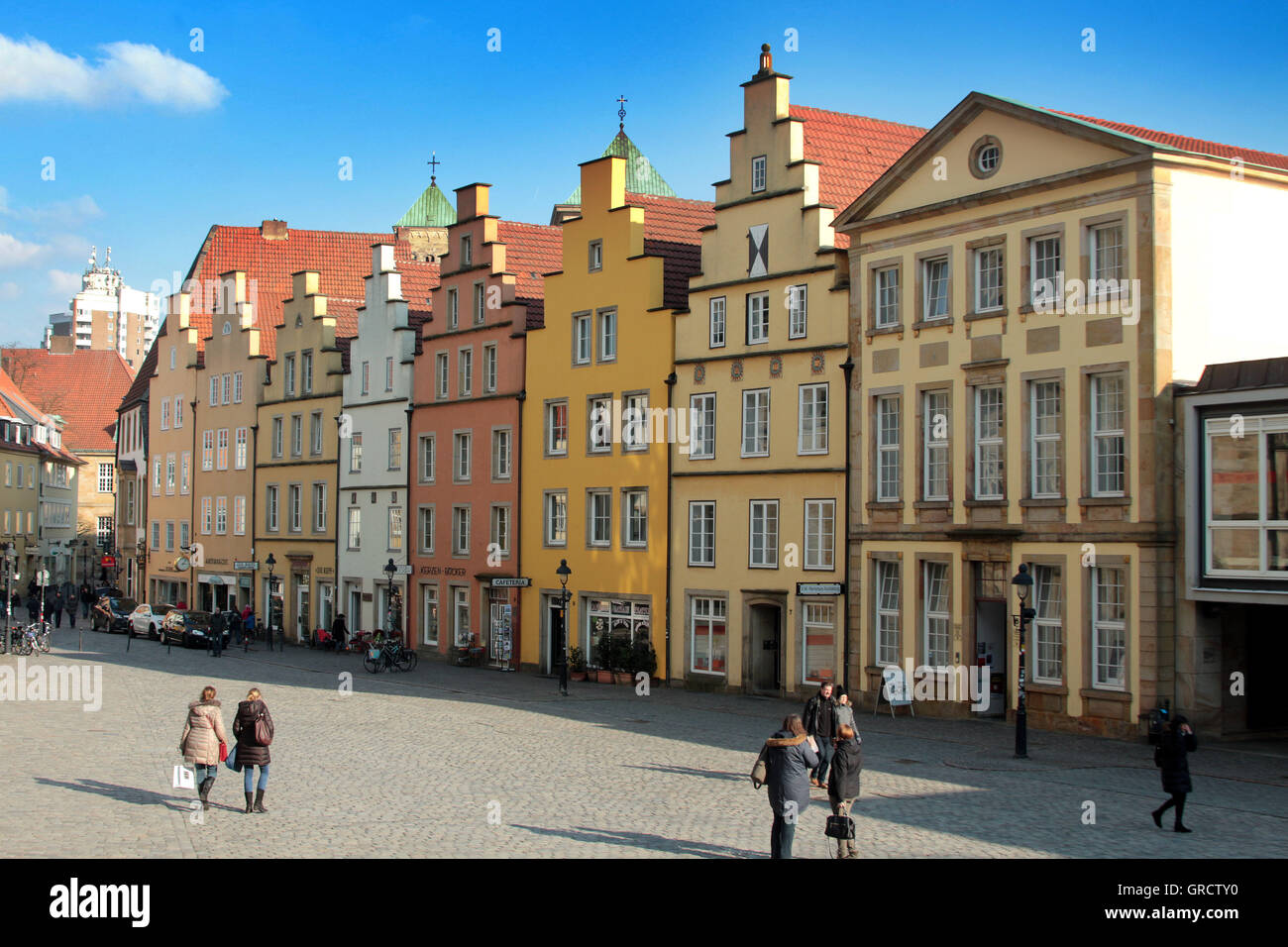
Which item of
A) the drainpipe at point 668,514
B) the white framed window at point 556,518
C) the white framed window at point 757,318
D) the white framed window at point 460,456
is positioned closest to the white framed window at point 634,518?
the drainpipe at point 668,514

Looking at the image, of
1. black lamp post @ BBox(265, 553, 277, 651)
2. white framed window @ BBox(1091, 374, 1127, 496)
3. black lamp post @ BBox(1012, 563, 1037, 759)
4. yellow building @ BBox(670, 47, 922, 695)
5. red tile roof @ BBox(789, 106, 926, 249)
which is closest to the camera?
black lamp post @ BBox(1012, 563, 1037, 759)

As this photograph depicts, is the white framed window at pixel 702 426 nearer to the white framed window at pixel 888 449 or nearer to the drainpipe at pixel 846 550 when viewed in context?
the drainpipe at pixel 846 550

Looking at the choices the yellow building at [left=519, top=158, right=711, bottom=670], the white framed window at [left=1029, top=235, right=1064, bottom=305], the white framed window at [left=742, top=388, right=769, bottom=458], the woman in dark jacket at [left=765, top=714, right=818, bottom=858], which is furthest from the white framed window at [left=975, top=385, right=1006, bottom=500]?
the woman in dark jacket at [left=765, top=714, right=818, bottom=858]

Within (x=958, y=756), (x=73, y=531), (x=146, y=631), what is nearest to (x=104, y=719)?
(x=958, y=756)

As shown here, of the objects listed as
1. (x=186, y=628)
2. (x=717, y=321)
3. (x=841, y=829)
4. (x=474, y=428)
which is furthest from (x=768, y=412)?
(x=186, y=628)

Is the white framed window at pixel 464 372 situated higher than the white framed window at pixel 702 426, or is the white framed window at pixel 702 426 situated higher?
the white framed window at pixel 464 372

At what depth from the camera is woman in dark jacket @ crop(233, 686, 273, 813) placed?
63.7 feet

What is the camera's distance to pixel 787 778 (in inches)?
605

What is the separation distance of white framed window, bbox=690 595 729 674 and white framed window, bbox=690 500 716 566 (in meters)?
1.02

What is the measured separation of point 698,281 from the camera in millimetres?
40281

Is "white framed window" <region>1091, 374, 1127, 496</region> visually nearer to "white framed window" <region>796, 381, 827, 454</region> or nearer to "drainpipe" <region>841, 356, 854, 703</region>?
"drainpipe" <region>841, 356, 854, 703</region>

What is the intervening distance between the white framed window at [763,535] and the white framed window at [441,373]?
16919mm

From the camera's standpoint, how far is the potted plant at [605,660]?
41.9 m
